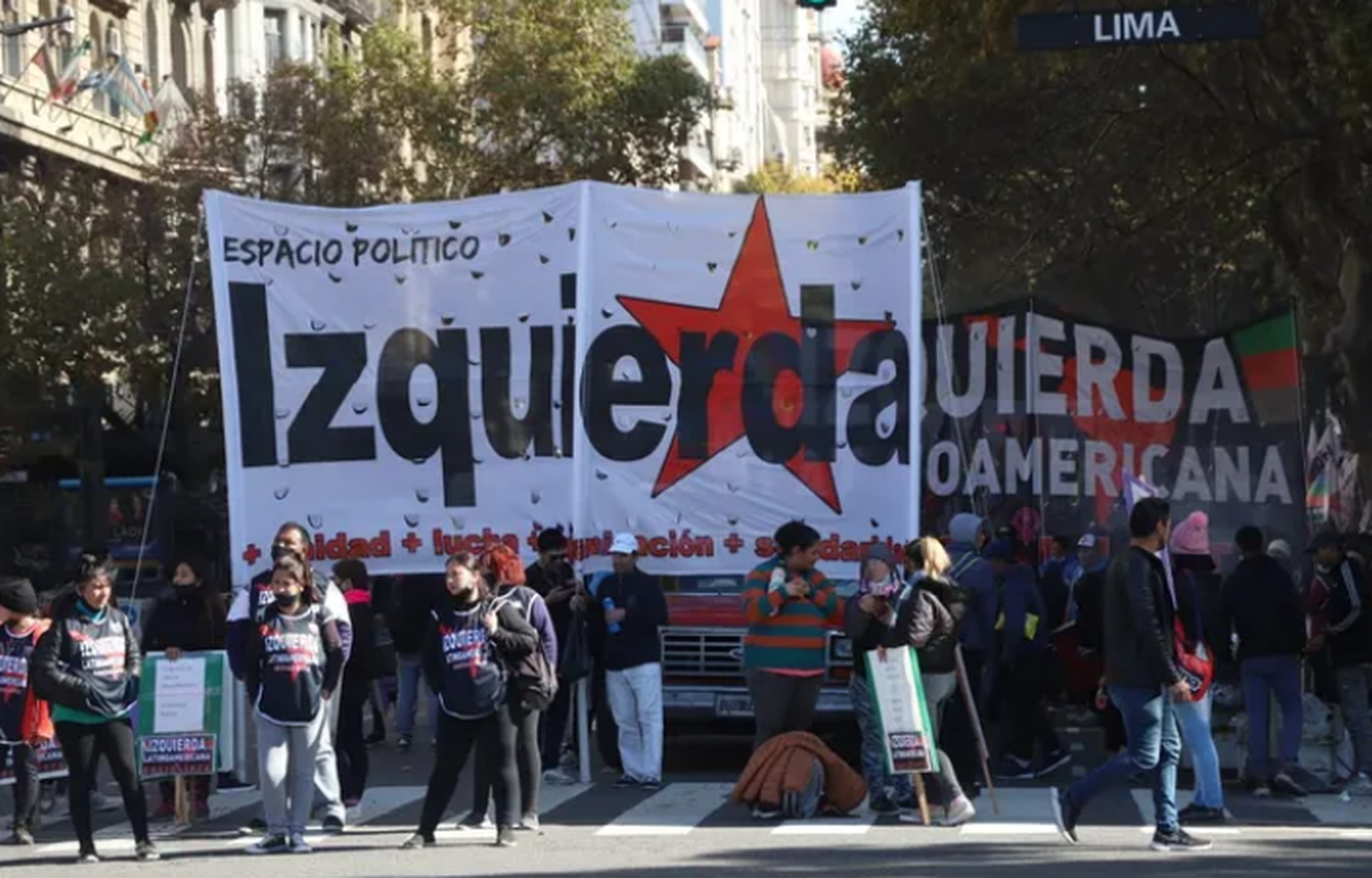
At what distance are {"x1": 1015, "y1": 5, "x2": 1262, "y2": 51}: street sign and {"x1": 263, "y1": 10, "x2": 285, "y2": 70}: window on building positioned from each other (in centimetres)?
3587

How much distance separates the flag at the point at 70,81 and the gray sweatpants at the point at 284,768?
1083 inches

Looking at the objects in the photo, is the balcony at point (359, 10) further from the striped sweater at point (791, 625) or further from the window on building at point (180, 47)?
the striped sweater at point (791, 625)

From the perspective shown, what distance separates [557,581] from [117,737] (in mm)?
4058

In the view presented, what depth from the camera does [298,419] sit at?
1513cm

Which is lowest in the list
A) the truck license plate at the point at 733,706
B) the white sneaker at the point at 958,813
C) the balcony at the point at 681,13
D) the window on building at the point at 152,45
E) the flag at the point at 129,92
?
the white sneaker at the point at 958,813

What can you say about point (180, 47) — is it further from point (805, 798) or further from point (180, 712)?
point (805, 798)

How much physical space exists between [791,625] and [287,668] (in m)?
2.86

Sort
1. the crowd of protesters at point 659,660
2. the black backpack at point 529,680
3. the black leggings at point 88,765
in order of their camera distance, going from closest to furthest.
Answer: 1. the crowd of protesters at point 659,660
2. the black leggings at point 88,765
3. the black backpack at point 529,680

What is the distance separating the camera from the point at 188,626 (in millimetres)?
14836

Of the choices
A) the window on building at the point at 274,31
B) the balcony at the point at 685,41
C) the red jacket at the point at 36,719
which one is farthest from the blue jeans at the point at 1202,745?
the balcony at the point at 685,41

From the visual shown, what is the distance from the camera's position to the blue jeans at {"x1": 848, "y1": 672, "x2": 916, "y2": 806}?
1386cm

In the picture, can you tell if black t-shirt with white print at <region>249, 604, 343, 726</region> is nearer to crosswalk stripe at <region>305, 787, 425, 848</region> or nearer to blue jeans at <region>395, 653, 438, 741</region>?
crosswalk stripe at <region>305, 787, 425, 848</region>

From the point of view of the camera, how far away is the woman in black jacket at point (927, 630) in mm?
13547

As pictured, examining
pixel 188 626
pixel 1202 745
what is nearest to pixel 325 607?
pixel 188 626
